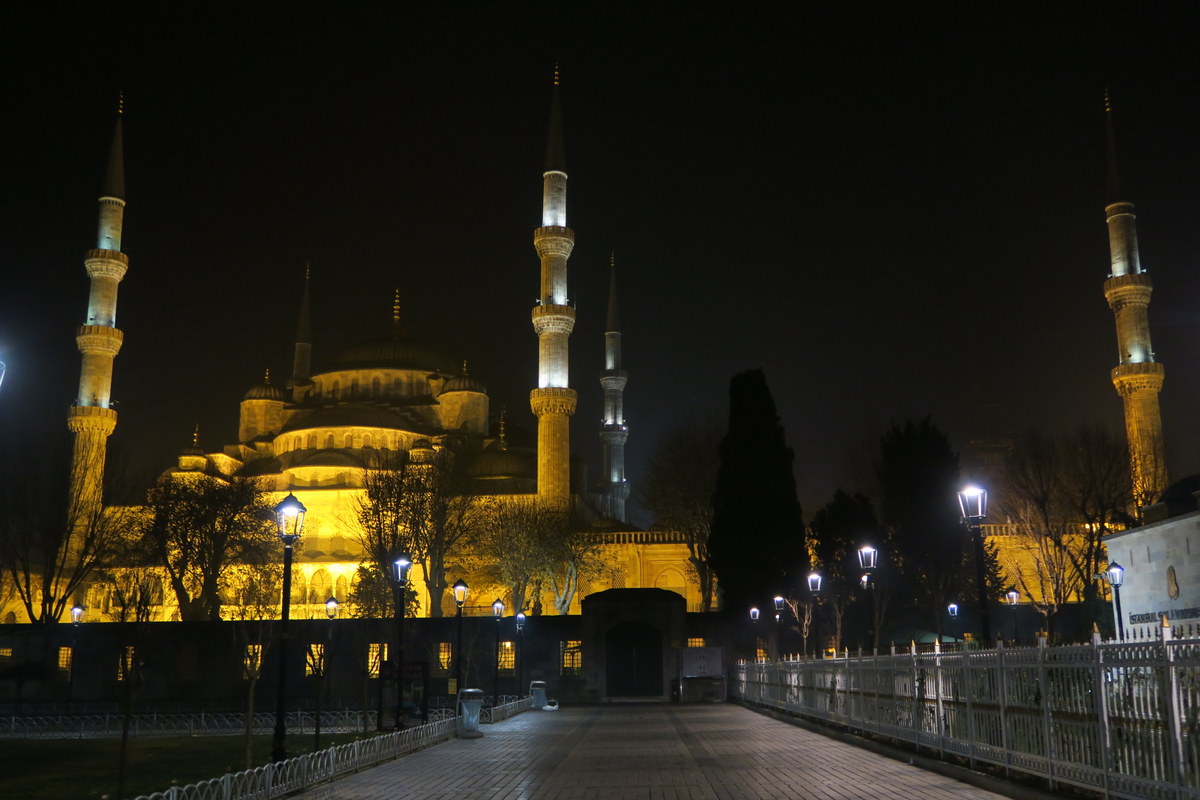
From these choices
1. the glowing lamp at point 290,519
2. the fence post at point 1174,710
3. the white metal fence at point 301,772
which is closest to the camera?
the fence post at point 1174,710

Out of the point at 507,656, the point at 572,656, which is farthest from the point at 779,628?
the point at 507,656

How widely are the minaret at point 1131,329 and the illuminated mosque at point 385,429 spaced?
79.2 feet

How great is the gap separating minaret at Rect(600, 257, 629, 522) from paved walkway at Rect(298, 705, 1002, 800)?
169 feet

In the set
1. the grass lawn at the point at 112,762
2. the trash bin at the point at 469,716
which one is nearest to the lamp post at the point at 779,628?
the grass lawn at the point at 112,762

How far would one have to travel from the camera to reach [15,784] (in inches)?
671

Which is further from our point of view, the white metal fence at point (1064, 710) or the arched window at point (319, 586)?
the arched window at point (319, 586)

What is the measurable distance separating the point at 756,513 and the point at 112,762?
2666 cm

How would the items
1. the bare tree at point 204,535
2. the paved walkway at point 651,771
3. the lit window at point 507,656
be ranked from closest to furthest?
the paved walkway at point 651,771 → the lit window at point 507,656 → the bare tree at point 204,535

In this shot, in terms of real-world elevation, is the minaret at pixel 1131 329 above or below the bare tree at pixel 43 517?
above

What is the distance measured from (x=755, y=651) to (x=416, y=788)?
30.6m

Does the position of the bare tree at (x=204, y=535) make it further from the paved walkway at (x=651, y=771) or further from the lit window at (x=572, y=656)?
the paved walkway at (x=651, y=771)

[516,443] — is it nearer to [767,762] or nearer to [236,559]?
[236,559]

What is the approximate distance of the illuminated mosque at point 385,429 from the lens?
5481 cm

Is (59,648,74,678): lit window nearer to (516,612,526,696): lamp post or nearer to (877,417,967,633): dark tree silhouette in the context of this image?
(516,612,526,696): lamp post
